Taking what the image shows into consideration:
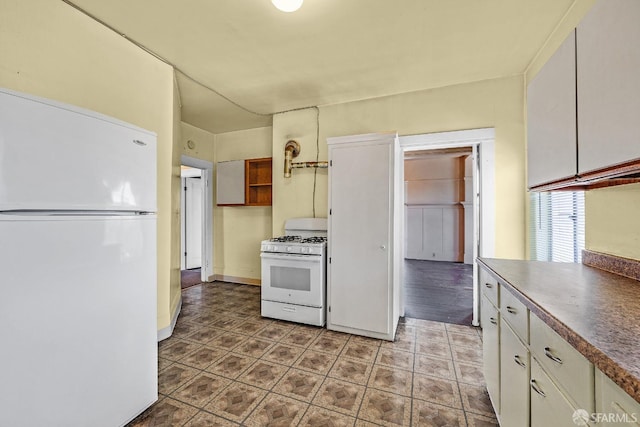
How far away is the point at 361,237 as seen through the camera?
9.05 ft

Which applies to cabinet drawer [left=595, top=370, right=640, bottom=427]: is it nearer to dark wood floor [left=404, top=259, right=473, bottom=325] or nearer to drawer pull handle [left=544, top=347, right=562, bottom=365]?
drawer pull handle [left=544, top=347, right=562, bottom=365]

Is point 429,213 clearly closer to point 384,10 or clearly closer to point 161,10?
point 384,10

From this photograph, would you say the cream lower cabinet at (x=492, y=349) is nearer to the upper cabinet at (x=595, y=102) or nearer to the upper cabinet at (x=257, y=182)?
the upper cabinet at (x=595, y=102)

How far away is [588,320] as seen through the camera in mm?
805

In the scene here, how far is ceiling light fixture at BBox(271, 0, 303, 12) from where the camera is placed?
67.7 inches

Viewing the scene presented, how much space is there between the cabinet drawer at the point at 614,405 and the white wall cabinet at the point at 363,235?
78.9 inches

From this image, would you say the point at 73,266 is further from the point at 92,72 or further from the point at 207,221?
the point at 207,221

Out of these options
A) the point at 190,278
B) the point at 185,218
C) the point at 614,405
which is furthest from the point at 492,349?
the point at 185,218

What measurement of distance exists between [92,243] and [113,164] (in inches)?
16.6

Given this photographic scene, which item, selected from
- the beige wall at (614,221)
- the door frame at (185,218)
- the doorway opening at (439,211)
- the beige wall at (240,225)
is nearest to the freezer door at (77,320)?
the beige wall at (614,221)

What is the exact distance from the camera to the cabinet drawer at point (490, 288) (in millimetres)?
1479

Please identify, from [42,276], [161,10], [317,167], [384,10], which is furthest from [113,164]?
[317,167]

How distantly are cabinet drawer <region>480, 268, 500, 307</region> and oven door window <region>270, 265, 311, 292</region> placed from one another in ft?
5.60

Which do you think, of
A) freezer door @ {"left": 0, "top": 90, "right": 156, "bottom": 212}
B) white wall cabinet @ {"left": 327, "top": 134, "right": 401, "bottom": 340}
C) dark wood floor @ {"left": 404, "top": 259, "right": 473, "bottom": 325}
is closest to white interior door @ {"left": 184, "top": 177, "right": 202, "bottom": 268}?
white wall cabinet @ {"left": 327, "top": 134, "right": 401, "bottom": 340}
